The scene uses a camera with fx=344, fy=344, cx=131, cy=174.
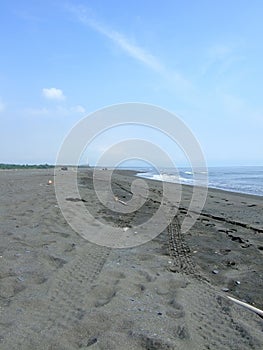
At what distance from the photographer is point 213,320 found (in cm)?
342

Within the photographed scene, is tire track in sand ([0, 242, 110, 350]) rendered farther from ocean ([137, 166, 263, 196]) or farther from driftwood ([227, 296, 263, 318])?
ocean ([137, 166, 263, 196])

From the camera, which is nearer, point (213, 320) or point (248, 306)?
point (213, 320)

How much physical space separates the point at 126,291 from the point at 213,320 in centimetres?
110

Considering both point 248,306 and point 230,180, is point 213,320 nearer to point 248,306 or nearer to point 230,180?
point 248,306

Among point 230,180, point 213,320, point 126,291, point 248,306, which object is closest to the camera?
point 213,320

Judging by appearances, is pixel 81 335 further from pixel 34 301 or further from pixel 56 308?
pixel 34 301

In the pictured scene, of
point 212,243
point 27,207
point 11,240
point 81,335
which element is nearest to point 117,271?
point 81,335

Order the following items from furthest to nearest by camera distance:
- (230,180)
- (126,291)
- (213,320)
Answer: (230,180), (126,291), (213,320)

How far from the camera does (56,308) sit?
3.55m

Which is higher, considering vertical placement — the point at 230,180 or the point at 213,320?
the point at 213,320

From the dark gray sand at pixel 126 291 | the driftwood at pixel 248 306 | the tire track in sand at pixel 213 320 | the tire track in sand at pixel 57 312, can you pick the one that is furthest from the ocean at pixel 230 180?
the tire track in sand at pixel 57 312

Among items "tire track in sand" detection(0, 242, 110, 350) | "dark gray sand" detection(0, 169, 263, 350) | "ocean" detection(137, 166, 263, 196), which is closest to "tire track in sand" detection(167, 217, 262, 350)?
"dark gray sand" detection(0, 169, 263, 350)

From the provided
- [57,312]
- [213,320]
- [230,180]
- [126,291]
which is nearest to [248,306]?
[213,320]

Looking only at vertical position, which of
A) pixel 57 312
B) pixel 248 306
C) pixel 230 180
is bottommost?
pixel 230 180
